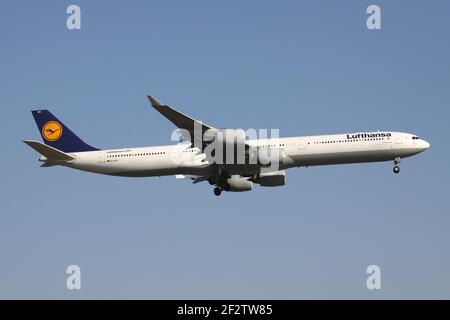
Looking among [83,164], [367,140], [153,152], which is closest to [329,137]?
[367,140]

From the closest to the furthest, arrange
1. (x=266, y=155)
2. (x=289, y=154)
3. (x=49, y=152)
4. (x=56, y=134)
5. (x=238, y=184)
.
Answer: (x=266, y=155), (x=289, y=154), (x=49, y=152), (x=238, y=184), (x=56, y=134)

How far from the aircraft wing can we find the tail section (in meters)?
11.5

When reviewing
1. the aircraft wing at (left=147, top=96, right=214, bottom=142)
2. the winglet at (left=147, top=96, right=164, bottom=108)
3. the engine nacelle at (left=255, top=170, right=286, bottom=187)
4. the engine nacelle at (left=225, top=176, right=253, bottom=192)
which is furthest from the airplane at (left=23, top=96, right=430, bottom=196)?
the winglet at (left=147, top=96, right=164, bottom=108)

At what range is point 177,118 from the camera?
5975 centimetres

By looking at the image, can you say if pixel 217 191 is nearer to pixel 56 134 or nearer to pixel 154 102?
pixel 154 102

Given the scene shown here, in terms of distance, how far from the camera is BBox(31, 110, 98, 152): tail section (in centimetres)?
6981

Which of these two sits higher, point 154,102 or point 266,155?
point 154,102

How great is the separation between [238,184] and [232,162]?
5.70 metres

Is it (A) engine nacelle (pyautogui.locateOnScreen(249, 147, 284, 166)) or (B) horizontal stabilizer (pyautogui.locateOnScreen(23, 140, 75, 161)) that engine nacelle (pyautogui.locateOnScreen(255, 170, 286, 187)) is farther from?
(B) horizontal stabilizer (pyautogui.locateOnScreen(23, 140, 75, 161))

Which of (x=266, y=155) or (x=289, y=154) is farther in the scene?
(x=289, y=154)

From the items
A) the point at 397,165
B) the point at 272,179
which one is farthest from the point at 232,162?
the point at 397,165

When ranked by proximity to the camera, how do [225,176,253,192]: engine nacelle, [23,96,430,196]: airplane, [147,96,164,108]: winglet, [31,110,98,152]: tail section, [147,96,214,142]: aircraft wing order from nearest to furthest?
[147,96,164,108]: winglet → [147,96,214,142]: aircraft wing → [23,96,430,196]: airplane → [31,110,98,152]: tail section → [225,176,253,192]: engine nacelle

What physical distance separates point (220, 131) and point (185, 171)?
566 cm

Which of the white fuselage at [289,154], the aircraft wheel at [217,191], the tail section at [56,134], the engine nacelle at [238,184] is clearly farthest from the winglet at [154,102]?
the engine nacelle at [238,184]
